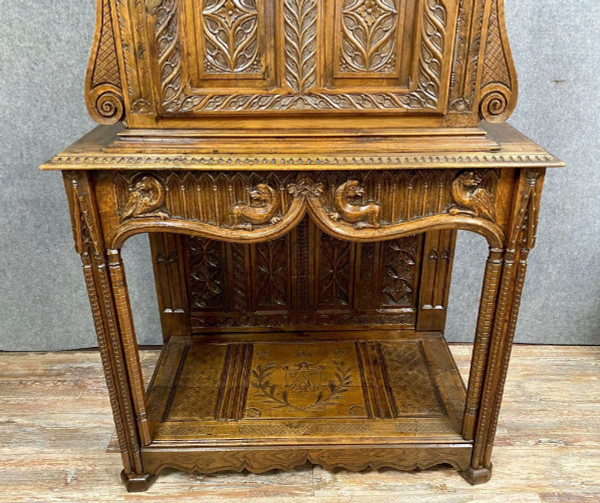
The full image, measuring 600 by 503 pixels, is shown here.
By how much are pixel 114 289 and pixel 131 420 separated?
425 mm

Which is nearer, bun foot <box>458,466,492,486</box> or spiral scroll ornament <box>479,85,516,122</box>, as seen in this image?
spiral scroll ornament <box>479,85,516,122</box>

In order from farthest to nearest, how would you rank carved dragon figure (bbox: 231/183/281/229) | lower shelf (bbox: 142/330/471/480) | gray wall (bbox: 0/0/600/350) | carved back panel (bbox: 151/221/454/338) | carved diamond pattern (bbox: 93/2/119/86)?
1. carved back panel (bbox: 151/221/454/338)
2. gray wall (bbox: 0/0/600/350)
3. lower shelf (bbox: 142/330/471/480)
4. carved dragon figure (bbox: 231/183/281/229)
5. carved diamond pattern (bbox: 93/2/119/86)

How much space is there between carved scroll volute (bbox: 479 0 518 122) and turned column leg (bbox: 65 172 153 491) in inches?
37.7

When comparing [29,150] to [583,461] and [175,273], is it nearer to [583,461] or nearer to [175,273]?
[175,273]

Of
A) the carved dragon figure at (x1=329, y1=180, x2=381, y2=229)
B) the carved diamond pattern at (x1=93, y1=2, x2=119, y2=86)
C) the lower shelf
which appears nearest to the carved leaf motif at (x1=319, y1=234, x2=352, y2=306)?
the lower shelf

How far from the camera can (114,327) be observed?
1497 millimetres

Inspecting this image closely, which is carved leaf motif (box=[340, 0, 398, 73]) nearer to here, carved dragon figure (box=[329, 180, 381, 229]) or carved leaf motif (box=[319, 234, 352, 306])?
carved dragon figure (box=[329, 180, 381, 229])

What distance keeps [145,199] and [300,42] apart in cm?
52

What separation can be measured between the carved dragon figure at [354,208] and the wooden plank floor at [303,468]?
2.82 ft

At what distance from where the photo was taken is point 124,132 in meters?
1.34

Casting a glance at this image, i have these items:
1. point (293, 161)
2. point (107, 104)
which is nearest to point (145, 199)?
point (107, 104)

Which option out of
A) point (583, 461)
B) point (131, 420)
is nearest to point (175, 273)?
point (131, 420)

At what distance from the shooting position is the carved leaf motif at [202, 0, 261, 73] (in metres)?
1.25

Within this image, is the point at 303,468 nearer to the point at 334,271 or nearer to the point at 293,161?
the point at 334,271
